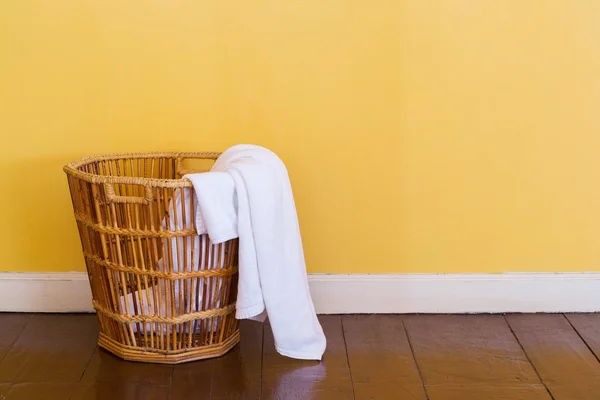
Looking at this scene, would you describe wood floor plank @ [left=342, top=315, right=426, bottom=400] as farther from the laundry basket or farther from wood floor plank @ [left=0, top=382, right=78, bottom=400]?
wood floor plank @ [left=0, top=382, right=78, bottom=400]

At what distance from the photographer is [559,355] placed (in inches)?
67.6

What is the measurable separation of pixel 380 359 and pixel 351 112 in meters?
0.66

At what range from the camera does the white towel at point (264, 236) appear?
147cm

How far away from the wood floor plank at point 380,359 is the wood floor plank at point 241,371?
0.77 feet

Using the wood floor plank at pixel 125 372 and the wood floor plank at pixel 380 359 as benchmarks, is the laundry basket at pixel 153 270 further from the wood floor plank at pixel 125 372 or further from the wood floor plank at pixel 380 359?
the wood floor plank at pixel 380 359

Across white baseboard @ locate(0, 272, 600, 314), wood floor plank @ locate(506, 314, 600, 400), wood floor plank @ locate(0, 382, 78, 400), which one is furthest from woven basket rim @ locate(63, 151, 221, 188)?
wood floor plank @ locate(506, 314, 600, 400)

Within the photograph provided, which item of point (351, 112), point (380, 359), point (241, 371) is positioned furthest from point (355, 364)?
point (351, 112)

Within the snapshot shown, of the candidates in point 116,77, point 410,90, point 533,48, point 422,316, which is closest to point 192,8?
point 116,77

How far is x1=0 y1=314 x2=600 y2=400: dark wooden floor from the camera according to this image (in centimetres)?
155

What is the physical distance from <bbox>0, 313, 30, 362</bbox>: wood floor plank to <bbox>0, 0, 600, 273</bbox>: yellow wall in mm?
151

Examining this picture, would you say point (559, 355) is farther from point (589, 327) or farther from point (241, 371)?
point (241, 371)

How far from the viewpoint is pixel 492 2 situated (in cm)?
175

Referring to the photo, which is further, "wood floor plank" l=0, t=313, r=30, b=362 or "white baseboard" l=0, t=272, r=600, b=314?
"white baseboard" l=0, t=272, r=600, b=314

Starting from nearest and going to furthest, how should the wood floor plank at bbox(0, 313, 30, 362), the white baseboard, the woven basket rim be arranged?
the woven basket rim < the wood floor plank at bbox(0, 313, 30, 362) < the white baseboard
